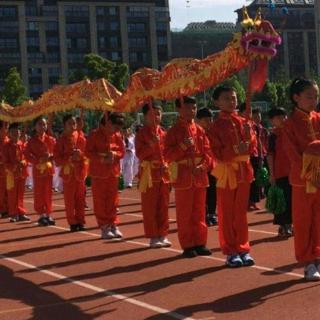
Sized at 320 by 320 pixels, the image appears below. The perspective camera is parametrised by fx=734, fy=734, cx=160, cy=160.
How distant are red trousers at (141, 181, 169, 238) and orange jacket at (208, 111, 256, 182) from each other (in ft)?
5.99

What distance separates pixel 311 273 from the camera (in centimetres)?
660

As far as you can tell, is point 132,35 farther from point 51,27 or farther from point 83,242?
point 83,242

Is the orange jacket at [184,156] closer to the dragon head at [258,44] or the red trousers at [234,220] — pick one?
the red trousers at [234,220]

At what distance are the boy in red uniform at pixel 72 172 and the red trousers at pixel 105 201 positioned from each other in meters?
1.03

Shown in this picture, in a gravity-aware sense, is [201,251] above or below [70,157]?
below

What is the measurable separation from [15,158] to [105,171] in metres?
3.57

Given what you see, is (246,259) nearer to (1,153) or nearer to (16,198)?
(16,198)

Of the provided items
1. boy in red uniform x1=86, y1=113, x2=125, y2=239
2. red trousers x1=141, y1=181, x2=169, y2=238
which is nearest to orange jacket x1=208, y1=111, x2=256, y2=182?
red trousers x1=141, y1=181, x2=169, y2=238

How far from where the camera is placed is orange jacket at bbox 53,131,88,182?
1116 cm

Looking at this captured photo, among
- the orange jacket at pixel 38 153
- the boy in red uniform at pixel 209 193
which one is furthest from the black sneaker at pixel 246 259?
the orange jacket at pixel 38 153

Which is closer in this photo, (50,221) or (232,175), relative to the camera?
(232,175)

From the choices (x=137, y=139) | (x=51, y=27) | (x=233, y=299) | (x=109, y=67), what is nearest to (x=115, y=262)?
(x=137, y=139)

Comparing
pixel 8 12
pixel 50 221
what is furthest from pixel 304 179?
pixel 8 12

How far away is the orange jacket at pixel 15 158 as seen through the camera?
13094mm
